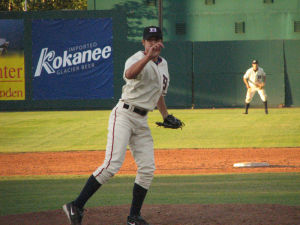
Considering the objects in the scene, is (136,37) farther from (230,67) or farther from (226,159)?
(226,159)

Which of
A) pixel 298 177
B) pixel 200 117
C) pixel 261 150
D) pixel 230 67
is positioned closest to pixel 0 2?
pixel 230 67

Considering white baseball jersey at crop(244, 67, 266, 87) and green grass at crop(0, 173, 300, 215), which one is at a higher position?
white baseball jersey at crop(244, 67, 266, 87)

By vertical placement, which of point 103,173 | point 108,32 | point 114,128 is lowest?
point 103,173

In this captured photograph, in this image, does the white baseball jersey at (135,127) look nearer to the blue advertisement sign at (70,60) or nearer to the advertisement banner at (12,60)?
the blue advertisement sign at (70,60)

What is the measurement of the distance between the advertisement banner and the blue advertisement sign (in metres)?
0.57

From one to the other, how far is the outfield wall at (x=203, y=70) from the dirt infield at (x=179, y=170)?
10.5 m

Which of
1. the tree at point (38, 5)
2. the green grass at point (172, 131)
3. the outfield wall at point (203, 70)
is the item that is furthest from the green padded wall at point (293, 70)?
the tree at point (38, 5)

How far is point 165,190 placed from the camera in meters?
7.45

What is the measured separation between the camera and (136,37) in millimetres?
31125

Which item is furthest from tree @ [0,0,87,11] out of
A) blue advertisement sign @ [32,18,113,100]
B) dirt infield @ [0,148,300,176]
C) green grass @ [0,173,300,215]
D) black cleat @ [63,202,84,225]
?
black cleat @ [63,202,84,225]

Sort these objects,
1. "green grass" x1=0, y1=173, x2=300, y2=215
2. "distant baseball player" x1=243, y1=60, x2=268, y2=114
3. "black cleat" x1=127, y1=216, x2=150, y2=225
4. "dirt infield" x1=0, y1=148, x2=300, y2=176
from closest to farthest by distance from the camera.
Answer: "black cleat" x1=127, y1=216, x2=150, y2=225 < "green grass" x1=0, y1=173, x2=300, y2=215 < "dirt infield" x1=0, y1=148, x2=300, y2=176 < "distant baseball player" x1=243, y1=60, x2=268, y2=114

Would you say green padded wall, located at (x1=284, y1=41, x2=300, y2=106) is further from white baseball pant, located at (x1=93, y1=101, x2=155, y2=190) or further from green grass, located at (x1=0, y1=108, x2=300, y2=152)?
white baseball pant, located at (x1=93, y1=101, x2=155, y2=190)

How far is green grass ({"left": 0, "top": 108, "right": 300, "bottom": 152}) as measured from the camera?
534 inches

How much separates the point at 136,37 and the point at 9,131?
16157 millimetres
